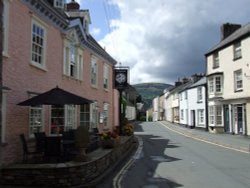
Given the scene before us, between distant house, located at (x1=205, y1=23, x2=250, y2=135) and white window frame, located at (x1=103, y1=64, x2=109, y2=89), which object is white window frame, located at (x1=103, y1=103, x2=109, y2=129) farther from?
distant house, located at (x1=205, y1=23, x2=250, y2=135)

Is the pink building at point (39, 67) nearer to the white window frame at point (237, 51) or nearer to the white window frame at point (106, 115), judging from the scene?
the white window frame at point (106, 115)

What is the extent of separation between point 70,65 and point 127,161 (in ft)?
20.0

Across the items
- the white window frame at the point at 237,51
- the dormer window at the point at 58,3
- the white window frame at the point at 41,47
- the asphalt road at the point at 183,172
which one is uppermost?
the white window frame at the point at 237,51

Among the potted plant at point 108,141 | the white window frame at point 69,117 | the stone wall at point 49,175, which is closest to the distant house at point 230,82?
the white window frame at point 69,117

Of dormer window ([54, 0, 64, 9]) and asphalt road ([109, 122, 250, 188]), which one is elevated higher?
dormer window ([54, 0, 64, 9])

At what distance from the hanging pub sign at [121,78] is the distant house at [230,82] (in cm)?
1053

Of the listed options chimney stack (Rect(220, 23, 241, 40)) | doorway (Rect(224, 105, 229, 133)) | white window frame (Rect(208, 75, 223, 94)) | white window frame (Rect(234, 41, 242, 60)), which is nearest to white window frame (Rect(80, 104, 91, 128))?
white window frame (Rect(234, 41, 242, 60))

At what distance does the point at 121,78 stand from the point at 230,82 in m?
13.1

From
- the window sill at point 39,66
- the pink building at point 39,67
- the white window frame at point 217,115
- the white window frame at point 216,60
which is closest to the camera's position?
the pink building at point 39,67

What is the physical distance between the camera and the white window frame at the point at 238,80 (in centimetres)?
3523

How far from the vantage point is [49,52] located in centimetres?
1745

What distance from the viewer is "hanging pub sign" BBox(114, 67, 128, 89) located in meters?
28.6

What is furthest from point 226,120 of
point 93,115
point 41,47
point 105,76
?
point 41,47

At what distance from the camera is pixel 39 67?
1608 centimetres
